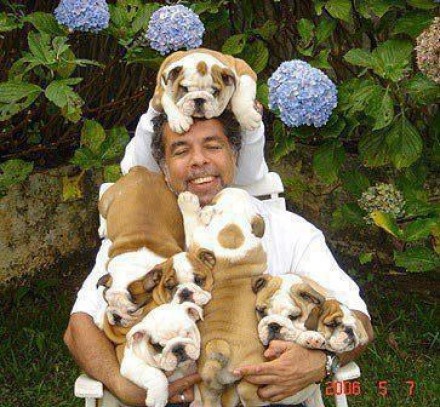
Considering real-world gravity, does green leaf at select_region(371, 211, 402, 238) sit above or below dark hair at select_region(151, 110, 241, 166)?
below

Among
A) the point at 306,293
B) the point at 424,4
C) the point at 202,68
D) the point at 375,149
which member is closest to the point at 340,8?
the point at 424,4

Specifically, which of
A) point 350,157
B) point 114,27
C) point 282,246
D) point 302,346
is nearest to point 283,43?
point 350,157

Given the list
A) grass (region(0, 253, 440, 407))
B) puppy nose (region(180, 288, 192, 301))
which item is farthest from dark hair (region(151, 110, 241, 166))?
grass (region(0, 253, 440, 407))

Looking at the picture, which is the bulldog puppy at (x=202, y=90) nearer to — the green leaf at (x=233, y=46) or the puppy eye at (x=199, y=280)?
the puppy eye at (x=199, y=280)

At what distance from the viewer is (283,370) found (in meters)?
2.62

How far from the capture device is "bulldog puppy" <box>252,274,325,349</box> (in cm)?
261

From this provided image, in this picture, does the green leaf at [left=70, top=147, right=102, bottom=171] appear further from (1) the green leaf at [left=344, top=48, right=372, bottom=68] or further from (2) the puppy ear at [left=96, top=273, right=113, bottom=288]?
(2) the puppy ear at [left=96, top=273, right=113, bottom=288]

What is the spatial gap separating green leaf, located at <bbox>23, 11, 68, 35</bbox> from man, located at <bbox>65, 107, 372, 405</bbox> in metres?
0.97

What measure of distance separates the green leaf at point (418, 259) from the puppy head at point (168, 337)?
1.72 m

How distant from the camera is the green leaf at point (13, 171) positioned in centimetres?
420

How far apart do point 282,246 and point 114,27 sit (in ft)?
4.35

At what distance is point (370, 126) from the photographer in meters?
4.07

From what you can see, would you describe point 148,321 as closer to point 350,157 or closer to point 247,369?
point 247,369

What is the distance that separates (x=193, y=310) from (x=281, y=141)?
5.60 ft
